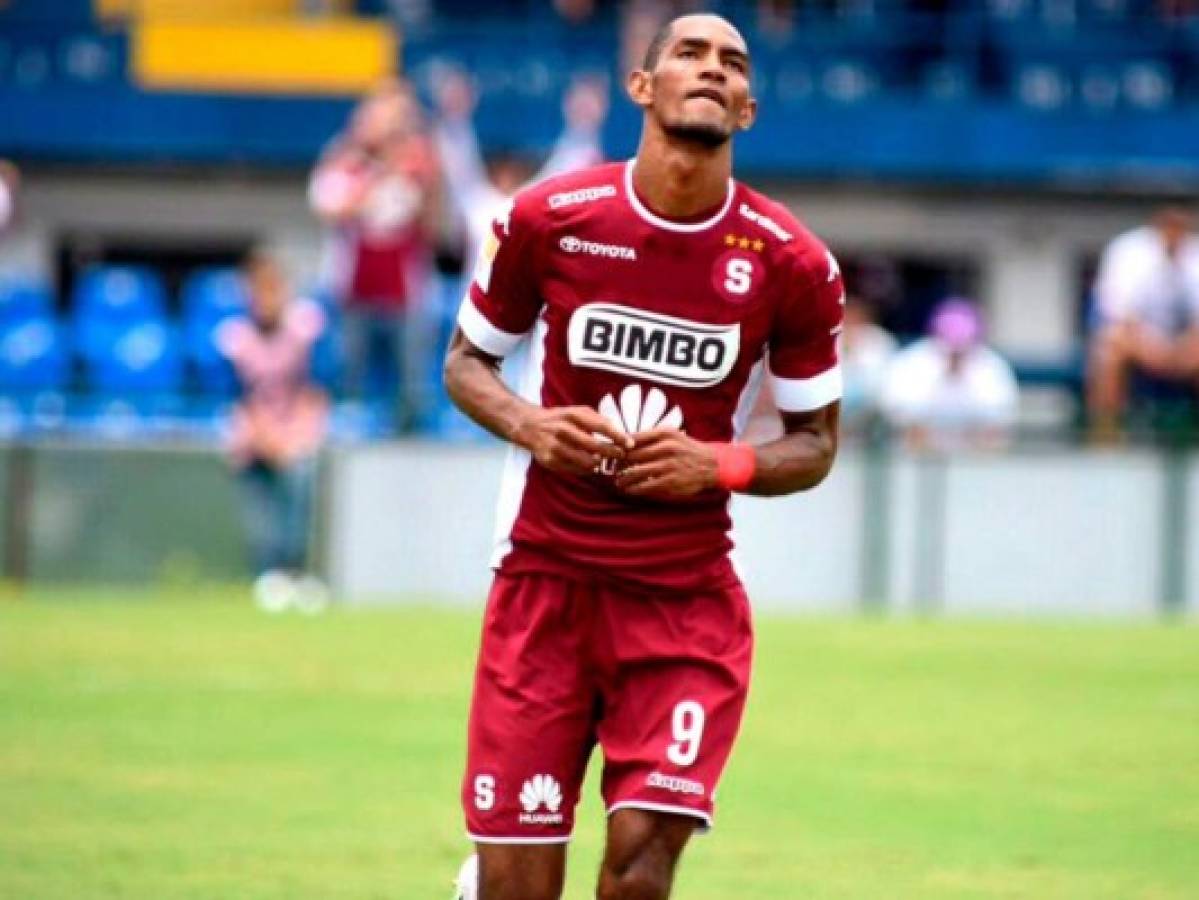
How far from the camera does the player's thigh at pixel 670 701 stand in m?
7.20

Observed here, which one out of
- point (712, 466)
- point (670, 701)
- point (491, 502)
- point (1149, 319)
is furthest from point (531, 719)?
point (1149, 319)

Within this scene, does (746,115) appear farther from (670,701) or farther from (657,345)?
(670,701)

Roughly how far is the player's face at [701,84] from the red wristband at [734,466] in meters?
0.76

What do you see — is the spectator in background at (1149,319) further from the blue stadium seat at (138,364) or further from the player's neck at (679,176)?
the player's neck at (679,176)

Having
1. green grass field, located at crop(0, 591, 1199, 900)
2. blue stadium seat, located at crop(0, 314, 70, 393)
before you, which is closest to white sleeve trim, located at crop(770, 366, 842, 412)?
green grass field, located at crop(0, 591, 1199, 900)

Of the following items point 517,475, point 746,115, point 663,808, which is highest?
point 746,115

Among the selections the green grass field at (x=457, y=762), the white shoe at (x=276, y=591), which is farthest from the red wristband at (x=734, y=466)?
the white shoe at (x=276, y=591)

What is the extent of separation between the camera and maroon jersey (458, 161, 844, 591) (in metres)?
7.28

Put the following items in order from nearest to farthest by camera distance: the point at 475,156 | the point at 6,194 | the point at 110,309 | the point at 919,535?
the point at 6,194 < the point at 919,535 < the point at 110,309 < the point at 475,156

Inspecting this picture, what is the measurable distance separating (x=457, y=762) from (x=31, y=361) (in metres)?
11.0

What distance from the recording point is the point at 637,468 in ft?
23.4

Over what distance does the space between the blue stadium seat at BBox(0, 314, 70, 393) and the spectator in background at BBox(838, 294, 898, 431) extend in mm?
6429

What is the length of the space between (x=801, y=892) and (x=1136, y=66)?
739 inches

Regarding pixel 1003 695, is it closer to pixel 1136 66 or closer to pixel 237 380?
pixel 237 380
